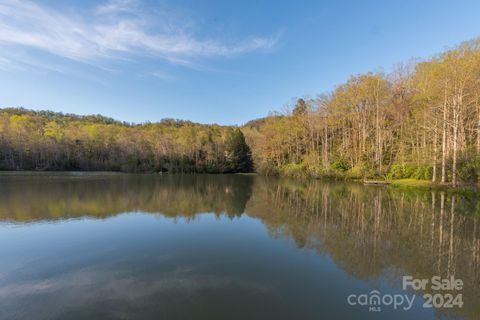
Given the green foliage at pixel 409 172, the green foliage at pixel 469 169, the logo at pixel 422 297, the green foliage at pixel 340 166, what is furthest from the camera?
the green foliage at pixel 340 166

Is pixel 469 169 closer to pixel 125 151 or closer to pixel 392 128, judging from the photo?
pixel 392 128

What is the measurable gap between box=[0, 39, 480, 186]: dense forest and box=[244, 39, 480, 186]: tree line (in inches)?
5.1

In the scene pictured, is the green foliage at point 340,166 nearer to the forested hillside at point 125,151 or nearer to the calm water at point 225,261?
the calm water at point 225,261

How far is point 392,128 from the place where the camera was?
1447 inches

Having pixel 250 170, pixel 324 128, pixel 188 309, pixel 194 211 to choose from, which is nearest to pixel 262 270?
pixel 188 309

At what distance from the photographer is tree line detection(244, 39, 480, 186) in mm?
21750

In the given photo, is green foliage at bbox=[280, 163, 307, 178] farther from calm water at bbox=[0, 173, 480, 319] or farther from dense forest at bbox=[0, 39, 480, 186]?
calm water at bbox=[0, 173, 480, 319]

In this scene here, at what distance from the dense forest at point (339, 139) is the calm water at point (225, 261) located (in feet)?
43.0

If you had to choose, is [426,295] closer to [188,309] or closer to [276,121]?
[188,309]

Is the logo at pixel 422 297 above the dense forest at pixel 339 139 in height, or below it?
below

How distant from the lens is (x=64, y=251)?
26.2 feet

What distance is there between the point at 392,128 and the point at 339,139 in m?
Answer: 9.50

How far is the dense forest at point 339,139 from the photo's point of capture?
22531 mm

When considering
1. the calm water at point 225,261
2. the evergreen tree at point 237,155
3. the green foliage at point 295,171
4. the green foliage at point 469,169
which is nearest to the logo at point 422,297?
the calm water at point 225,261
